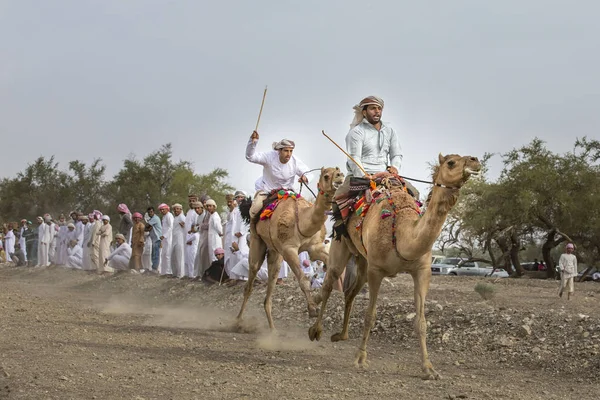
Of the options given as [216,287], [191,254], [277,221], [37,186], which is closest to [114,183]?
[37,186]

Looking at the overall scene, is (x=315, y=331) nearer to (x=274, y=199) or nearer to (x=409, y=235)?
(x=409, y=235)

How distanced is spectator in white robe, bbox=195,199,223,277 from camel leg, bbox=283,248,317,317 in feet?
29.7

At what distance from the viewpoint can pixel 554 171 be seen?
35000 millimetres

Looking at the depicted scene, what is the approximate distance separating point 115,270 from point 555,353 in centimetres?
2014

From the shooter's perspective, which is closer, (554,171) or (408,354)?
(408,354)

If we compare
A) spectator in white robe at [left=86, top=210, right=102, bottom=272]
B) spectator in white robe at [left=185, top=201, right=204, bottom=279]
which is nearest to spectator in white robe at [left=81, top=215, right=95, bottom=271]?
spectator in white robe at [left=86, top=210, right=102, bottom=272]

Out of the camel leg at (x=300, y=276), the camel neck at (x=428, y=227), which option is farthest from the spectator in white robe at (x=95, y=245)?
the camel neck at (x=428, y=227)

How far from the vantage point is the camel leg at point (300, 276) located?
31.4ft

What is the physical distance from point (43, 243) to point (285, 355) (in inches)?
1169

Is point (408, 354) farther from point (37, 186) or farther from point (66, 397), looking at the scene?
point (37, 186)

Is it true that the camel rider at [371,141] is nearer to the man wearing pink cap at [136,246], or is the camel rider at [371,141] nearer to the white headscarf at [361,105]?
the white headscarf at [361,105]

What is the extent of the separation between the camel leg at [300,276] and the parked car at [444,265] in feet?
121

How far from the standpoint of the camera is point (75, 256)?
32.0 metres

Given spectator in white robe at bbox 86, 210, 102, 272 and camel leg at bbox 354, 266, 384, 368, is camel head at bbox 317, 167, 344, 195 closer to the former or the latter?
camel leg at bbox 354, 266, 384, 368
